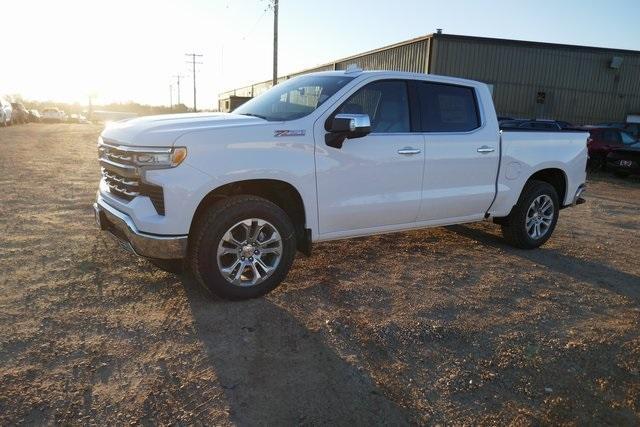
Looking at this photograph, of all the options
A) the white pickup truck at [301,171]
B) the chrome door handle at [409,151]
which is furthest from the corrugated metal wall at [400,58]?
the chrome door handle at [409,151]

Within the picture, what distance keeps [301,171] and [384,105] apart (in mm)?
1195

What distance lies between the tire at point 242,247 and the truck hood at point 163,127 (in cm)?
60

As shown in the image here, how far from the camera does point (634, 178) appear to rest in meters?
15.3

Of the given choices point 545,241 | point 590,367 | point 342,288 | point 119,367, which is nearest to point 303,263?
point 342,288

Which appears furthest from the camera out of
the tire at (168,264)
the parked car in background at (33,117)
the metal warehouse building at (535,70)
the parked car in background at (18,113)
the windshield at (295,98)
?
the parked car in background at (33,117)

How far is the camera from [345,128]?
154 inches

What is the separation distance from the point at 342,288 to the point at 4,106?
28.4 metres

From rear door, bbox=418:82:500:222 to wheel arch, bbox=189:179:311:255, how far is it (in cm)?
132

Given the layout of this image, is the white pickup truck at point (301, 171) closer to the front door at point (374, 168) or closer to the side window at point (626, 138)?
the front door at point (374, 168)

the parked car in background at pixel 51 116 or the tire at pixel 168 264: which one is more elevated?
the parked car in background at pixel 51 116

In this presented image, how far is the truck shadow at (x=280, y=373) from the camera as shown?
2.59 metres

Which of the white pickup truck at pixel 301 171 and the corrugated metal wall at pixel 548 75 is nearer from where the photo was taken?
the white pickup truck at pixel 301 171

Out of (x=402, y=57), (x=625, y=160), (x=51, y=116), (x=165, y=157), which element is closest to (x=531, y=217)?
(x=165, y=157)

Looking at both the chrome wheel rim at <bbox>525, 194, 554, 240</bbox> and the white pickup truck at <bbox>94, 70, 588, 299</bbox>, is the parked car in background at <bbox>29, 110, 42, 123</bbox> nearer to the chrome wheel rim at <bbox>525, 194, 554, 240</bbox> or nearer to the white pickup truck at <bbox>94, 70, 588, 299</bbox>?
the white pickup truck at <bbox>94, 70, 588, 299</bbox>
